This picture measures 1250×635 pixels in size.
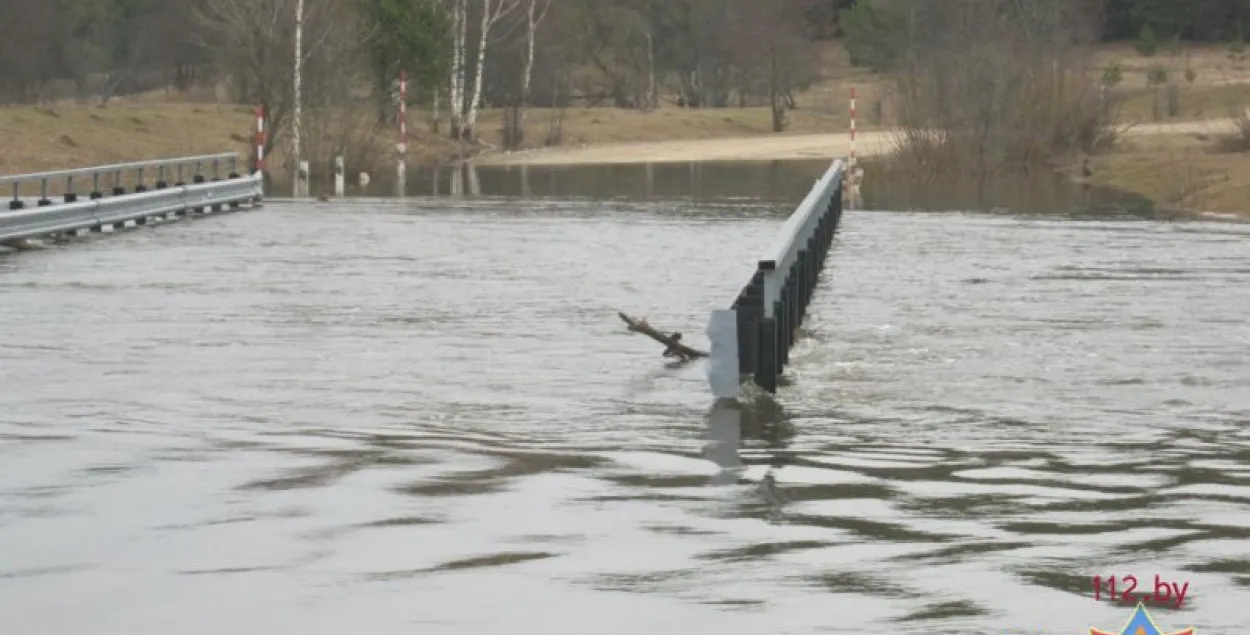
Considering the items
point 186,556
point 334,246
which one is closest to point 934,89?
point 334,246

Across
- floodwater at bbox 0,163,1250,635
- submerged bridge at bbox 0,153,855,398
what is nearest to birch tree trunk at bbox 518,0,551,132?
submerged bridge at bbox 0,153,855,398

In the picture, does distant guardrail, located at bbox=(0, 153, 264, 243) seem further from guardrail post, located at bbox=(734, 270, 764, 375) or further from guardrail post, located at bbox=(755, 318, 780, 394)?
guardrail post, located at bbox=(755, 318, 780, 394)

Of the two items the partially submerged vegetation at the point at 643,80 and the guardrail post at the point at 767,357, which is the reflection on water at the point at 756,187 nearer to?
the partially submerged vegetation at the point at 643,80

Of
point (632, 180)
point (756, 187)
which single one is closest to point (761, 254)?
point (756, 187)

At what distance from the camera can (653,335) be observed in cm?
1706

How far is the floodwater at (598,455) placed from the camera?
28.9 feet

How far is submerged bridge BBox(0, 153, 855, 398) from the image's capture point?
15.0m

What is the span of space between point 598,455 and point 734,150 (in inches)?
2295

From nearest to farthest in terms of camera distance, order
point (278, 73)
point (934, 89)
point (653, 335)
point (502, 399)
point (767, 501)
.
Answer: point (767, 501)
point (502, 399)
point (653, 335)
point (934, 89)
point (278, 73)

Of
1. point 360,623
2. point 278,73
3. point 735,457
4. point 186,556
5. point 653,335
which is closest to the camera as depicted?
point 360,623

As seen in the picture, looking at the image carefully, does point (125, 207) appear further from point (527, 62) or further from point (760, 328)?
point (527, 62)

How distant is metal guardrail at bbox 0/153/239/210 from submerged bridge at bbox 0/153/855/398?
2.5 inches

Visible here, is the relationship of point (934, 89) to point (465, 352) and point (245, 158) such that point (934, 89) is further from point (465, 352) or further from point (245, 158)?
point (465, 352)

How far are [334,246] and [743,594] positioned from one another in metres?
21.2
